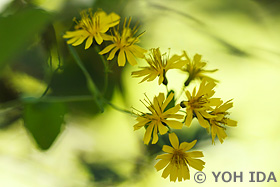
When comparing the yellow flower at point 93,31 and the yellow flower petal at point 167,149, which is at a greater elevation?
the yellow flower at point 93,31

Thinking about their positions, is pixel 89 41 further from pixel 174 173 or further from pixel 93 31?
pixel 174 173

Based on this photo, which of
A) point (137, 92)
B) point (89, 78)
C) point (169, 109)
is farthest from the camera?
point (137, 92)

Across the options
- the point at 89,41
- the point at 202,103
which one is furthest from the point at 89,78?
the point at 202,103

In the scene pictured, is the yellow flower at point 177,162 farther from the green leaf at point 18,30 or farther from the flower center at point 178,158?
the green leaf at point 18,30

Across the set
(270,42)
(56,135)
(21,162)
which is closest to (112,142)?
(21,162)

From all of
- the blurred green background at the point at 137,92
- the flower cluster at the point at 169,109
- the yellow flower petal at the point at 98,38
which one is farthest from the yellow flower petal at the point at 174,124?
the blurred green background at the point at 137,92

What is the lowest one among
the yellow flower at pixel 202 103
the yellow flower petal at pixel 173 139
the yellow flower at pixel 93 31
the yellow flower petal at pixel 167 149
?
the yellow flower petal at pixel 167 149

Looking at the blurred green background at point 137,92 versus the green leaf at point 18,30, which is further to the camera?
the blurred green background at point 137,92
